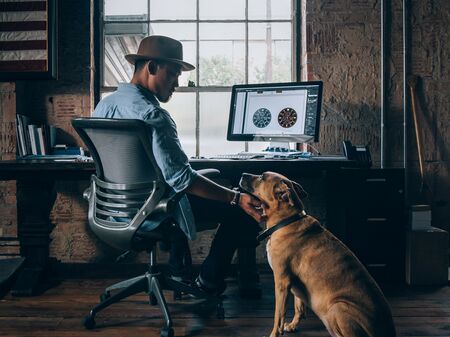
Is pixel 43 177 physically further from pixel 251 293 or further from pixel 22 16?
pixel 251 293

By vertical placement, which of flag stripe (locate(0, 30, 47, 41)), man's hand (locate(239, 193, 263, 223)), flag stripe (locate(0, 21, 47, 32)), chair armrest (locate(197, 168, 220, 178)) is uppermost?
flag stripe (locate(0, 21, 47, 32))

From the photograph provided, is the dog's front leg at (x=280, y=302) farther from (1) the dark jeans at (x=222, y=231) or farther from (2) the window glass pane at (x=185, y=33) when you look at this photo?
(2) the window glass pane at (x=185, y=33)

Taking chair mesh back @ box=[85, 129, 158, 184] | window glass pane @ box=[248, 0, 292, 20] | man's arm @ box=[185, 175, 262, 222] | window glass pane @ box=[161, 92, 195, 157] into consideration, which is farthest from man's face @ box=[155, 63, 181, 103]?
window glass pane @ box=[248, 0, 292, 20]

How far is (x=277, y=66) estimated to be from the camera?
149 inches

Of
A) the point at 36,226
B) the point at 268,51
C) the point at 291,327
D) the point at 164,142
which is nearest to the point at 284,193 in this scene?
the point at 164,142

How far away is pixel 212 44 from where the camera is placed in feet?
12.3

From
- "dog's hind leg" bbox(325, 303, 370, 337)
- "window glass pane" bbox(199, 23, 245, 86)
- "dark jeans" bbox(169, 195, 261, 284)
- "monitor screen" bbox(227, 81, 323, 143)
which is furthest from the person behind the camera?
"window glass pane" bbox(199, 23, 245, 86)

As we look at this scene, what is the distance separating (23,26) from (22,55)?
20 cm

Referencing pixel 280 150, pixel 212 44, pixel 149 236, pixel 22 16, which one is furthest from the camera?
pixel 212 44

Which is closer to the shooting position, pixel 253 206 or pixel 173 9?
pixel 253 206

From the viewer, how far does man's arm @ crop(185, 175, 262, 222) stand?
2271 millimetres

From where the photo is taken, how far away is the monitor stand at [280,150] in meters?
3.12

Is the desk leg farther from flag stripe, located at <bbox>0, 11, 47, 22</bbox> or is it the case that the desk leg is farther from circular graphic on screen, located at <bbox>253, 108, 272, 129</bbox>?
circular graphic on screen, located at <bbox>253, 108, 272, 129</bbox>

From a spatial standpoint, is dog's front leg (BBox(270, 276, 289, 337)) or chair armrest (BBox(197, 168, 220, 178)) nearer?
dog's front leg (BBox(270, 276, 289, 337))
